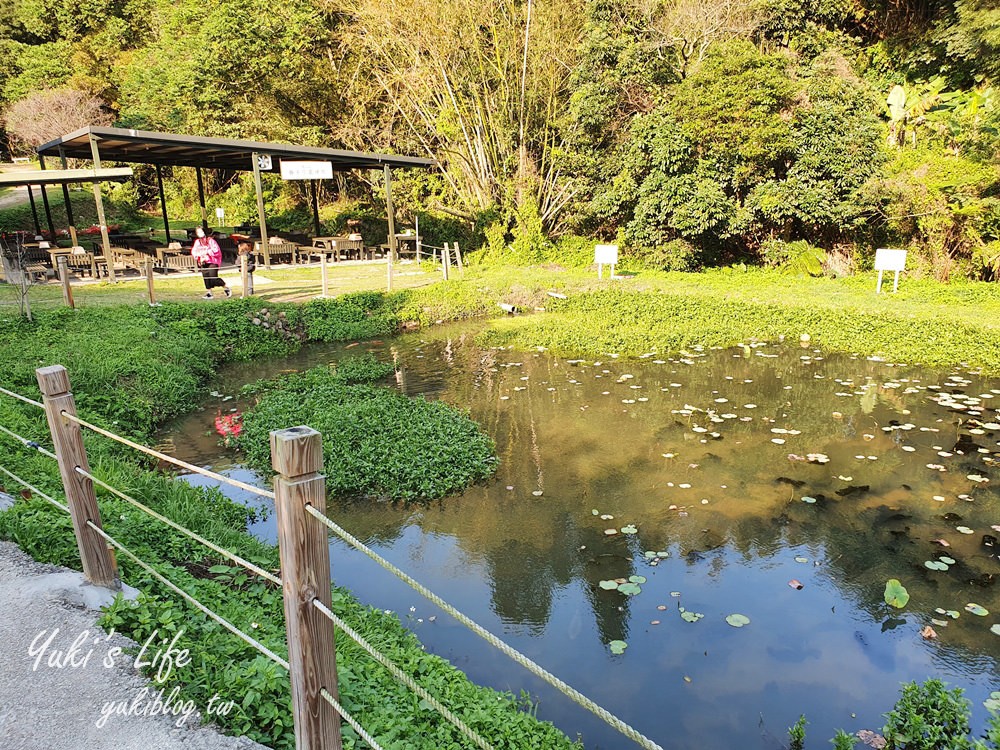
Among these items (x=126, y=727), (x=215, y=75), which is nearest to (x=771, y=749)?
(x=126, y=727)

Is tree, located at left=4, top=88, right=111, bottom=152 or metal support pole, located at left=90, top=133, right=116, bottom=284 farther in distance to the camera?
tree, located at left=4, top=88, right=111, bottom=152

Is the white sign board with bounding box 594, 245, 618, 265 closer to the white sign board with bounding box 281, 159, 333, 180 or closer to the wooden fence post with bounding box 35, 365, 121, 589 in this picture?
the white sign board with bounding box 281, 159, 333, 180

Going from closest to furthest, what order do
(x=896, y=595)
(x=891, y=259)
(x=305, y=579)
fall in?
(x=305, y=579) < (x=896, y=595) < (x=891, y=259)

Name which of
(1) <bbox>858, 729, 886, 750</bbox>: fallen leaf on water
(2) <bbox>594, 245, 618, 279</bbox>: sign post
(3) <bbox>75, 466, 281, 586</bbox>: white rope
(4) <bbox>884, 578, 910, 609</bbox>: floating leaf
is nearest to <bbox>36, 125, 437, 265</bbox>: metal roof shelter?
(2) <bbox>594, 245, 618, 279</bbox>: sign post

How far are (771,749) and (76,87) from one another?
1627 inches

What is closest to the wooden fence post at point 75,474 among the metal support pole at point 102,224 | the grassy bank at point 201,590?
the grassy bank at point 201,590

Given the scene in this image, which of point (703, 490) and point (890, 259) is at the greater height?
point (890, 259)

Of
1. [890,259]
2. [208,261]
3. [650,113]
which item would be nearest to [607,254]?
[650,113]

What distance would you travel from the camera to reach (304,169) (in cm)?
1827

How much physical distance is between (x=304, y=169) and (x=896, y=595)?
1743cm

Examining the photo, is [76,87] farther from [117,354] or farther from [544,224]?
[117,354]

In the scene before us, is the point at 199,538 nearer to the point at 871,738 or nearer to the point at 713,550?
the point at 871,738

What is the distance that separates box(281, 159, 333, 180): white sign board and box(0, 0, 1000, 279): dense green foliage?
4.85m

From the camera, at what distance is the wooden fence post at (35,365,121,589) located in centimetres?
333
